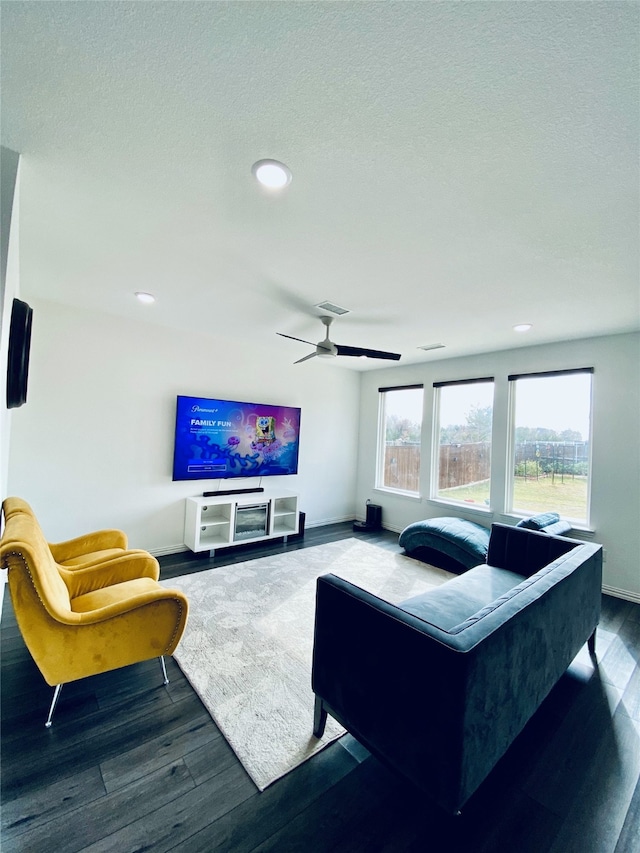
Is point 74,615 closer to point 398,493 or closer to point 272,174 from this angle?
point 272,174

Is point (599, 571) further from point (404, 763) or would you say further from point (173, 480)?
Result: point (173, 480)

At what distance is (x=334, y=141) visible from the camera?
1.37 metres

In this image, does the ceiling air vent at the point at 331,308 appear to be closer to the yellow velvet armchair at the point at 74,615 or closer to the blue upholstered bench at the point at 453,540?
the yellow velvet armchair at the point at 74,615

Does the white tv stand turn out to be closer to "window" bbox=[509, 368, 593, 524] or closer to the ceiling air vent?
the ceiling air vent

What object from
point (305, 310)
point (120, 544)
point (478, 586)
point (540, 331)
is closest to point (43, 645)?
point (120, 544)

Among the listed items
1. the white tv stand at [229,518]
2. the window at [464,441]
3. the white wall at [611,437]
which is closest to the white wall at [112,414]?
the white tv stand at [229,518]

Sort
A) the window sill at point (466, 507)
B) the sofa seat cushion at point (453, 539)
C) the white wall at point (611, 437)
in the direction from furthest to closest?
the window sill at point (466, 507), the sofa seat cushion at point (453, 539), the white wall at point (611, 437)

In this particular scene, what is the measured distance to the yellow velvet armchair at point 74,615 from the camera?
5.32 feet

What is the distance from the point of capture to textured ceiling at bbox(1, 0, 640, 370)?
1.00m

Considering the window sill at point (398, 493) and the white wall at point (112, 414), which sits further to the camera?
the window sill at point (398, 493)

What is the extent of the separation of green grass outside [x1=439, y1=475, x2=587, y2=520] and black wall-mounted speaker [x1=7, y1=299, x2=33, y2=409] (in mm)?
4727

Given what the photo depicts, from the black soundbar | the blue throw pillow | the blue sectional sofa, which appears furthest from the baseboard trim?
the black soundbar

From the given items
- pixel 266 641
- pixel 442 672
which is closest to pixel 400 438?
pixel 266 641

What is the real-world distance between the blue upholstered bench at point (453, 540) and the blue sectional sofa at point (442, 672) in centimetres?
158
